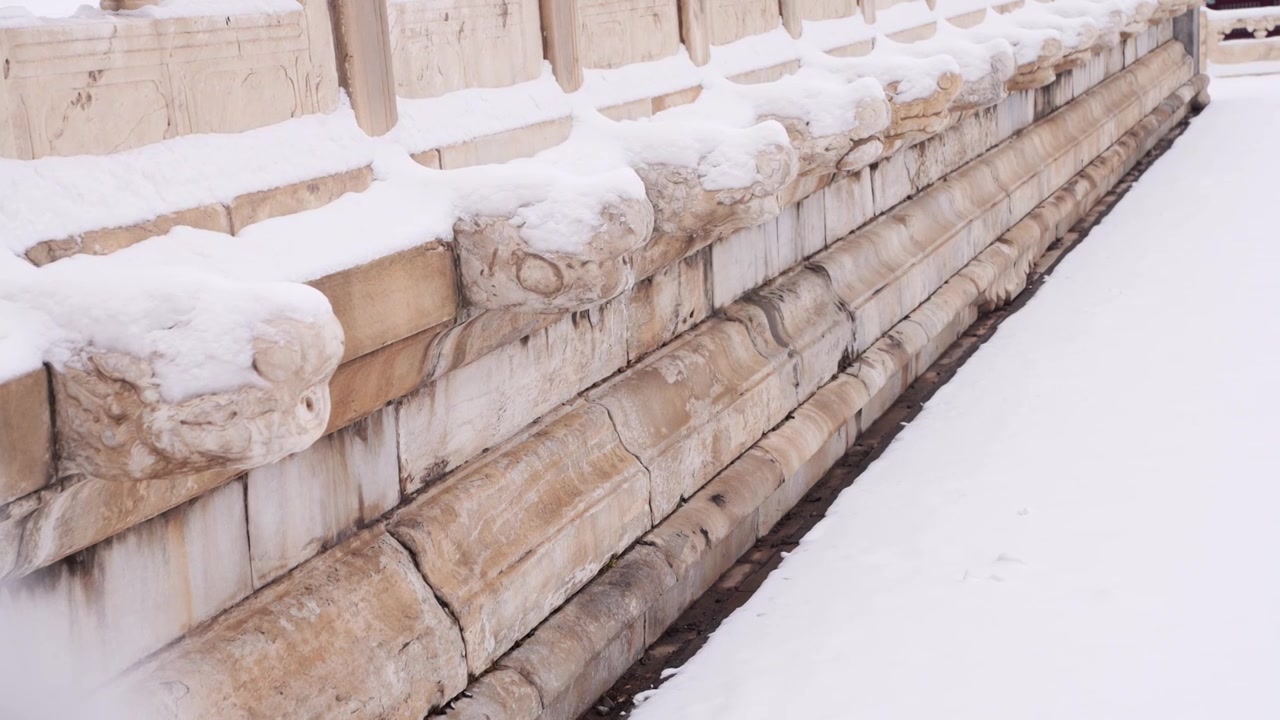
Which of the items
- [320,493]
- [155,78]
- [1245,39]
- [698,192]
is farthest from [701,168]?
[1245,39]

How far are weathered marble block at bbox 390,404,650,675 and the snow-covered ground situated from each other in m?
0.47

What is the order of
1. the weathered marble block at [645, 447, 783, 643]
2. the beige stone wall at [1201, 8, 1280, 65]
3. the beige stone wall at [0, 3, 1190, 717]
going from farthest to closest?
the beige stone wall at [1201, 8, 1280, 65] < the weathered marble block at [645, 447, 783, 643] < the beige stone wall at [0, 3, 1190, 717]

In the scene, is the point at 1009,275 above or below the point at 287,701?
below

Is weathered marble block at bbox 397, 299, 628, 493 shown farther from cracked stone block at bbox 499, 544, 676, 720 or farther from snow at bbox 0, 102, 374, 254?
snow at bbox 0, 102, 374, 254

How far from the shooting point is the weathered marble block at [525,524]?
3.17 metres

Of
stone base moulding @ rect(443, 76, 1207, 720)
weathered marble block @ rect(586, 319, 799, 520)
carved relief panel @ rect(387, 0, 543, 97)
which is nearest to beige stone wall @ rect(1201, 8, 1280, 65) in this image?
stone base moulding @ rect(443, 76, 1207, 720)

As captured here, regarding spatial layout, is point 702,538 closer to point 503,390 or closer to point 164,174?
point 503,390

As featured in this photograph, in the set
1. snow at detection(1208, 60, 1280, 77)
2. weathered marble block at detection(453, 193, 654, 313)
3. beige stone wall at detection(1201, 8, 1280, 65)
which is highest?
weathered marble block at detection(453, 193, 654, 313)

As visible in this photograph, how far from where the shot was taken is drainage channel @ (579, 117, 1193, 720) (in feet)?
13.1

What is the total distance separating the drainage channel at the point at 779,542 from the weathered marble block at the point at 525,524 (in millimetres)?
394

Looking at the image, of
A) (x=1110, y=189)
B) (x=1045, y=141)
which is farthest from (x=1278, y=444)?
(x=1110, y=189)

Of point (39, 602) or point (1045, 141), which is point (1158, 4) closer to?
point (1045, 141)

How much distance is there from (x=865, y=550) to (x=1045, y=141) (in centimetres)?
563

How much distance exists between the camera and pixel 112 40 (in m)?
2.30
